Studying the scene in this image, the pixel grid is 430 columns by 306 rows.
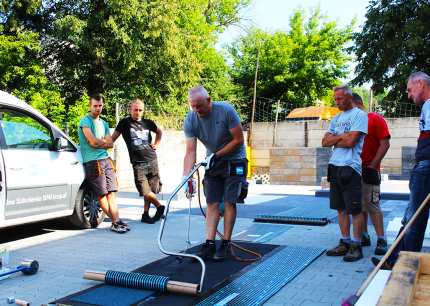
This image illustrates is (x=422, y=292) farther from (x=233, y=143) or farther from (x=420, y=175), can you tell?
(x=233, y=143)

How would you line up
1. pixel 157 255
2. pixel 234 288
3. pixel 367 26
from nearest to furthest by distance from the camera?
pixel 234 288
pixel 157 255
pixel 367 26

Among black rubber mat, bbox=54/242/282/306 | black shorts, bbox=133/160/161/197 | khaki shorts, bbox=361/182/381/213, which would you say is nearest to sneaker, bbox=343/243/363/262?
khaki shorts, bbox=361/182/381/213

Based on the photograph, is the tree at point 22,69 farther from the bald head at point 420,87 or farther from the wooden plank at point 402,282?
the wooden plank at point 402,282

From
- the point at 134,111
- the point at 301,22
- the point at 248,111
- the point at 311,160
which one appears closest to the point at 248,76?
the point at 301,22

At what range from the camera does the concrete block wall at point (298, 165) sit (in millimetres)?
15867

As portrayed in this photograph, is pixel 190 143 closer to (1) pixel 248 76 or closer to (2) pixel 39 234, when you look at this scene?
(2) pixel 39 234

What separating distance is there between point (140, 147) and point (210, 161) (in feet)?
8.70

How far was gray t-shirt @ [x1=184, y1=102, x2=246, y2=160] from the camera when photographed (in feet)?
16.3

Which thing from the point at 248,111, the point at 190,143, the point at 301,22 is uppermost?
the point at 301,22

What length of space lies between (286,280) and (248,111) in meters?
22.5

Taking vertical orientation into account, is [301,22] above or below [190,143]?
above

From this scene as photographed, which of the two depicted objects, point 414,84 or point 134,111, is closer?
point 414,84

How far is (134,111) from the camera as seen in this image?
23.6 ft

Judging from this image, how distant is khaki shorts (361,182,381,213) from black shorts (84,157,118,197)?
3.26 meters
